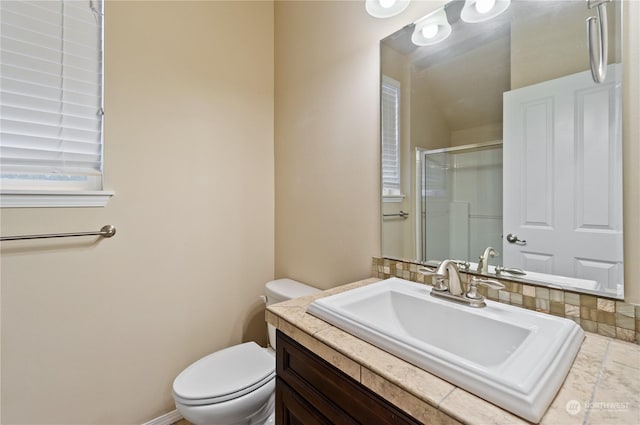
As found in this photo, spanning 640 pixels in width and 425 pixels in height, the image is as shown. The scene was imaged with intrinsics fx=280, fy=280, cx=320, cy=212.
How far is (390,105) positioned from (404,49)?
0.23 meters

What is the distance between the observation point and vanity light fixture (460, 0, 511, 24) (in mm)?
929

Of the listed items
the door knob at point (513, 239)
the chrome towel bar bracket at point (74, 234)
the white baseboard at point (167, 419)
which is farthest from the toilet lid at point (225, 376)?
the door knob at point (513, 239)

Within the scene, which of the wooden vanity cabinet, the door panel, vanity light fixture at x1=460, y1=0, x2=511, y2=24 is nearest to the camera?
the wooden vanity cabinet

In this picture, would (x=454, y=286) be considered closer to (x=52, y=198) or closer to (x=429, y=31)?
(x=429, y=31)

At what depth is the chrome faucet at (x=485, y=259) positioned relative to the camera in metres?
0.94

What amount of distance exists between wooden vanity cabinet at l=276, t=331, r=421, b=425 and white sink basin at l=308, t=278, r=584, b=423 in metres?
0.10

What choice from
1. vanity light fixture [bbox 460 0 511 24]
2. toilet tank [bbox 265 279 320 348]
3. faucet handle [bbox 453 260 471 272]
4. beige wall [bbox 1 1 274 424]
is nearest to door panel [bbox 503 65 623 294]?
faucet handle [bbox 453 260 471 272]

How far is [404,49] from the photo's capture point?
3.88 ft

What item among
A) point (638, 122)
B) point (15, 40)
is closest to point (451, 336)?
point (638, 122)

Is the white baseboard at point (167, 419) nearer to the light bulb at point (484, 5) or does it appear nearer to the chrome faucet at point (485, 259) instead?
the chrome faucet at point (485, 259)

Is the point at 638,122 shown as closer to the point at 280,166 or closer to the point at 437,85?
the point at 437,85

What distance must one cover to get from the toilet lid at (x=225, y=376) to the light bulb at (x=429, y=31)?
1.56m

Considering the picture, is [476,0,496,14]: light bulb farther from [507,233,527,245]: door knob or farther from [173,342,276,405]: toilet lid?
[173,342,276,405]: toilet lid

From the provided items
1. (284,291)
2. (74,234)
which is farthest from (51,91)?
(284,291)
